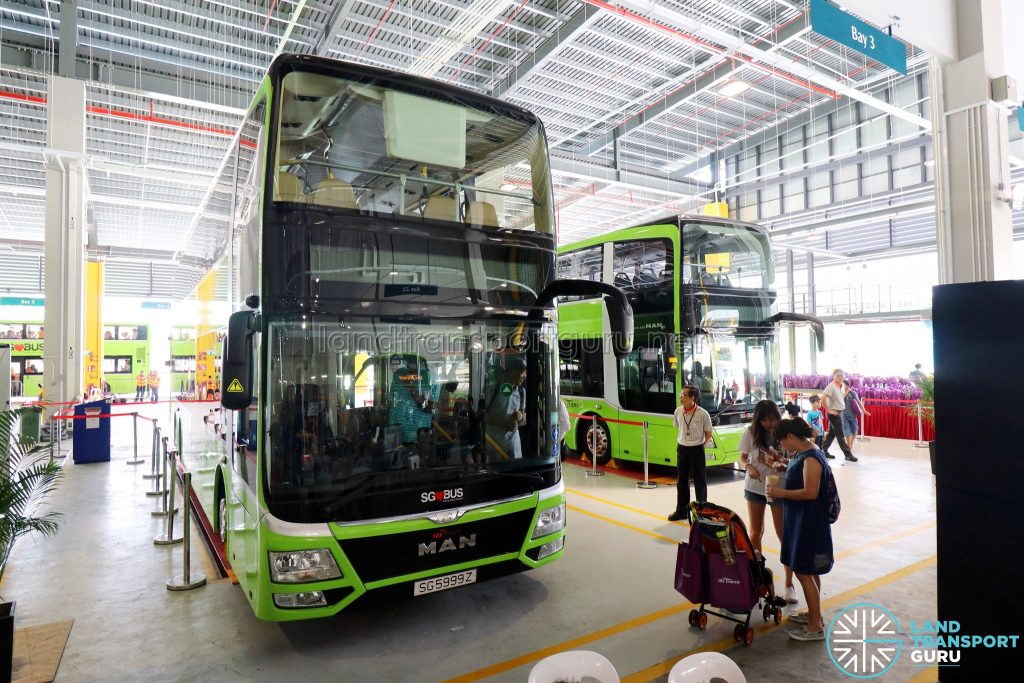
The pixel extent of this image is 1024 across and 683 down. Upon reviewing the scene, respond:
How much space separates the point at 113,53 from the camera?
1040 cm

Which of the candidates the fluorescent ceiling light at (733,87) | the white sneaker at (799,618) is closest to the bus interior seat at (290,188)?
the white sneaker at (799,618)

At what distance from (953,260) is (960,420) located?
3.62 meters

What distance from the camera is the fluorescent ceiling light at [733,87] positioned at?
41.1 ft

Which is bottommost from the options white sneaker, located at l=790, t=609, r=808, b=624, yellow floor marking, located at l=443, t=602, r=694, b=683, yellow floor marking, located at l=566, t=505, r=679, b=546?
yellow floor marking, located at l=566, t=505, r=679, b=546

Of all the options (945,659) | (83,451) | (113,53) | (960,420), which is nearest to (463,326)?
(960,420)

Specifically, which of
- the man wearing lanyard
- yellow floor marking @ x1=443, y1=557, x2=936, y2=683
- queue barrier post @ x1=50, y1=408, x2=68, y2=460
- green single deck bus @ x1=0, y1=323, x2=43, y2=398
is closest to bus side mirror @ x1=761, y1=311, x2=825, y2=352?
the man wearing lanyard

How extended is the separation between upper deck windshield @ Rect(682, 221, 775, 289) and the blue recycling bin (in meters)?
11.6

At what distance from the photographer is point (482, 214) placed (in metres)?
4.28

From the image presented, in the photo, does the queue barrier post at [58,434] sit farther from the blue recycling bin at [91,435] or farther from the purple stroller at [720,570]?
the purple stroller at [720,570]

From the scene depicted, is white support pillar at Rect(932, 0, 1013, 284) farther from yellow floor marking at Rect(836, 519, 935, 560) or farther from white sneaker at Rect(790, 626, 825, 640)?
white sneaker at Rect(790, 626, 825, 640)

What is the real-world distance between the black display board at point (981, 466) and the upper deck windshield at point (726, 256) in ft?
17.7

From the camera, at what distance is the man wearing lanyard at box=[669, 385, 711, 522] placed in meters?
6.81

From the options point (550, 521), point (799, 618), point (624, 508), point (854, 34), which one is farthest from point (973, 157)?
point (550, 521)

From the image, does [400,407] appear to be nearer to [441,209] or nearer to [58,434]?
[441,209]
